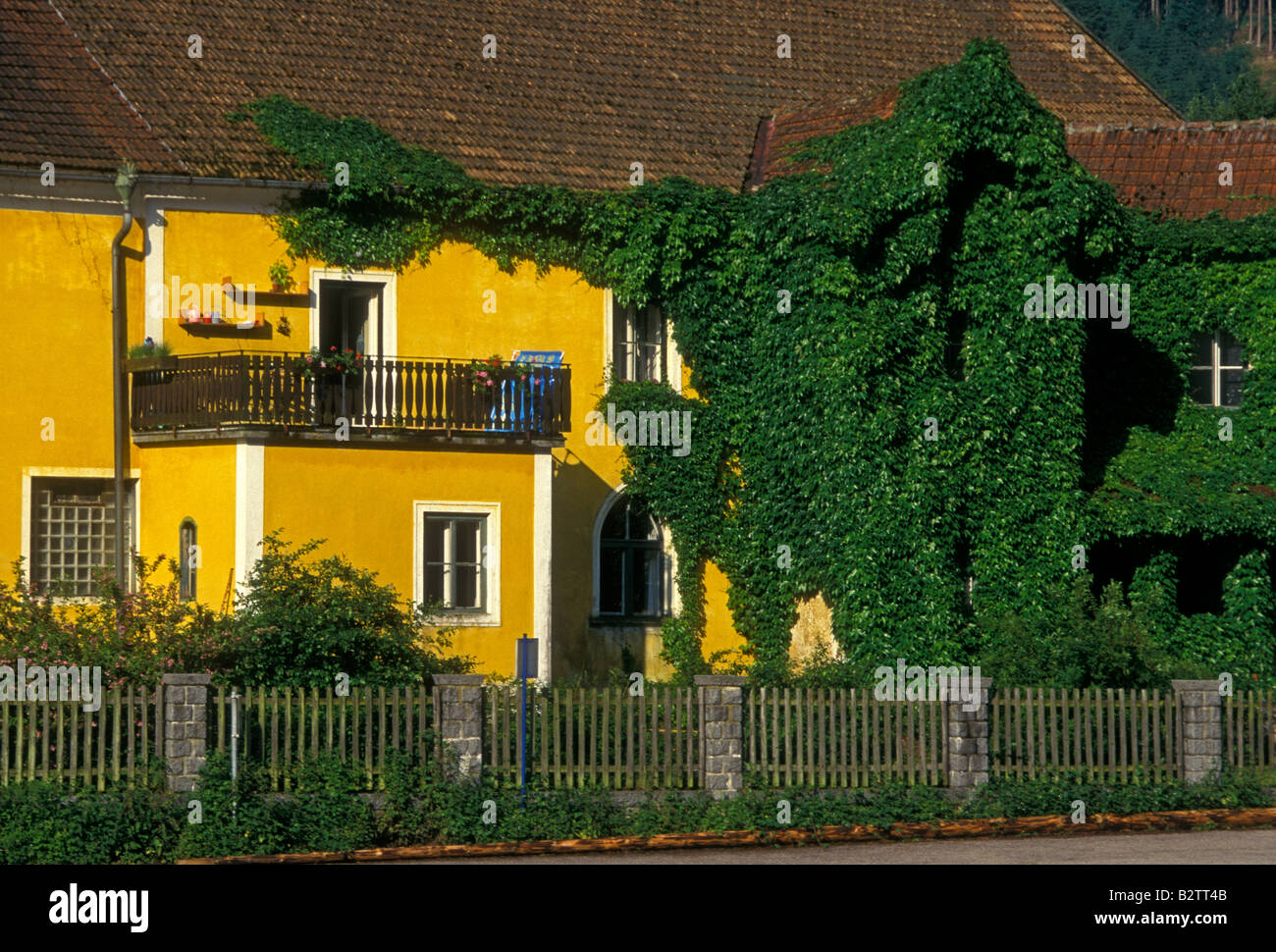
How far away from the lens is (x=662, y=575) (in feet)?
99.4

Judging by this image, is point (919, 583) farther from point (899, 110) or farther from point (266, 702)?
point (266, 702)

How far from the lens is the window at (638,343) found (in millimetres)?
30141

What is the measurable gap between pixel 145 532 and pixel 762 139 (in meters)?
11.5

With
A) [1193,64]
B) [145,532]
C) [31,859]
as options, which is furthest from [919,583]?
[1193,64]

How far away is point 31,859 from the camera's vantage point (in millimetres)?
17969

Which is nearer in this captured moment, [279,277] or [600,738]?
[600,738]

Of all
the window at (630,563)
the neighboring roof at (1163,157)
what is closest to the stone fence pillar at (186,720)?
the window at (630,563)

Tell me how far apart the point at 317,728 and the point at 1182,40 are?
110m

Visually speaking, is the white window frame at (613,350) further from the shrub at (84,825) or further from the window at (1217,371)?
the shrub at (84,825)

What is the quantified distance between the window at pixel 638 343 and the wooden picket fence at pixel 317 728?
10772 millimetres

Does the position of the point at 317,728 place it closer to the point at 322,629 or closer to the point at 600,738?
the point at 322,629

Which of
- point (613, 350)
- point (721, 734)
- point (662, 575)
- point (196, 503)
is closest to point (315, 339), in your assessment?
point (196, 503)

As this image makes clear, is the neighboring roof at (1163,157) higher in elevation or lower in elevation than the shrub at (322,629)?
higher

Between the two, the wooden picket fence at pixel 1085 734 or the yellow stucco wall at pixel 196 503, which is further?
the yellow stucco wall at pixel 196 503
